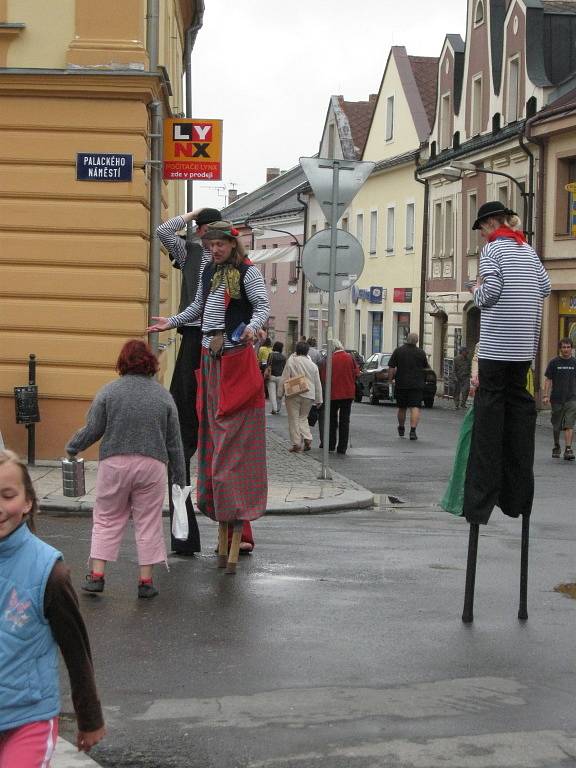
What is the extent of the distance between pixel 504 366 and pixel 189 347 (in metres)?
2.90

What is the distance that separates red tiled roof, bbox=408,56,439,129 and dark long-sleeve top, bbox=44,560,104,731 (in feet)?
166

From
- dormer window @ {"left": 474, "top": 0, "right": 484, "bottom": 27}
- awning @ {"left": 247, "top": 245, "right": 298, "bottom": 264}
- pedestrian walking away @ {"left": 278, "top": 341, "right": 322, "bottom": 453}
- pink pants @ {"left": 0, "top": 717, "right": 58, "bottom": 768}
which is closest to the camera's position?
pink pants @ {"left": 0, "top": 717, "right": 58, "bottom": 768}

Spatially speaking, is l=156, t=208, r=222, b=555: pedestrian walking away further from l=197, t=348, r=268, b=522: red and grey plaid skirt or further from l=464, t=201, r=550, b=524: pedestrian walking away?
l=464, t=201, r=550, b=524: pedestrian walking away

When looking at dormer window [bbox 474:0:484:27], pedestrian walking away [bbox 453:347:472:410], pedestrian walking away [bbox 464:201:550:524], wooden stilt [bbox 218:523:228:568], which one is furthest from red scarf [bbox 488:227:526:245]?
dormer window [bbox 474:0:484:27]

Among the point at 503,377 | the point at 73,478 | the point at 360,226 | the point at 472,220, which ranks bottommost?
the point at 73,478

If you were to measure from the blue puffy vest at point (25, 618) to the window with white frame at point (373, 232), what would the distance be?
52909mm

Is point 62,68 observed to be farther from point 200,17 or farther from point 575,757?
point 200,17

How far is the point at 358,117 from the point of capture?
221 ft

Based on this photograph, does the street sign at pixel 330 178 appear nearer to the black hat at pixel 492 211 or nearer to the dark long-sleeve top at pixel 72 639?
the black hat at pixel 492 211

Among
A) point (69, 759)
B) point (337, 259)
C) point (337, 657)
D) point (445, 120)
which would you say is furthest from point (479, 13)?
point (69, 759)

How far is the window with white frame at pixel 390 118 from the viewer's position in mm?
55250

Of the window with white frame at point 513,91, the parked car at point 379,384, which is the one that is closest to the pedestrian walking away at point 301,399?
the parked car at point 379,384

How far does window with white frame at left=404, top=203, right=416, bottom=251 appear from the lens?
168ft

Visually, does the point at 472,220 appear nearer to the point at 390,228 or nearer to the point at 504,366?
the point at 390,228
